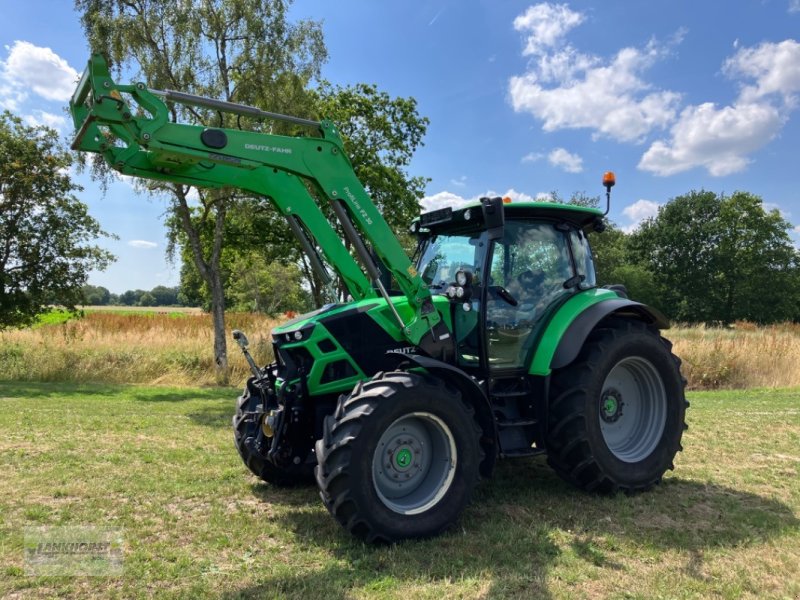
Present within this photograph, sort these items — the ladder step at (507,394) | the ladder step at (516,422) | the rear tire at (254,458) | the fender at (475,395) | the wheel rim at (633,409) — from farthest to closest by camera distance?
1. the wheel rim at (633,409)
2. the rear tire at (254,458)
3. the ladder step at (507,394)
4. the ladder step at (516,422)
5. the fender at (475,395)

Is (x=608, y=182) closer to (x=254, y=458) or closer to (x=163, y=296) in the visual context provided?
(x=254, y=458)

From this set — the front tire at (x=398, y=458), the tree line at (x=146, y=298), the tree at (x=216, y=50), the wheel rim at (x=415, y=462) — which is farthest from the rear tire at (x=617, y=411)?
the tree line at (x=146, y=298)

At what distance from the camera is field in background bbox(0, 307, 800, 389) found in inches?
592

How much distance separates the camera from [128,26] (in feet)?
41.0

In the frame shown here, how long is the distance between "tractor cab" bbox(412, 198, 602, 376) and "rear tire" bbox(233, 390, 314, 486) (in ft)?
5.57

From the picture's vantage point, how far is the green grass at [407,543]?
3418mm

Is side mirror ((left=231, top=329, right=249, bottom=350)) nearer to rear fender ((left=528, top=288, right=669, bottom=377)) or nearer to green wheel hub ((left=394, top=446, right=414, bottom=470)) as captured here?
green wheel hub ((left=394, top=446, right=414, bottom=470))

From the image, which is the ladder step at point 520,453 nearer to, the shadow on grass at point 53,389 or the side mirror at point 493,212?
the side mirror at point 493,212

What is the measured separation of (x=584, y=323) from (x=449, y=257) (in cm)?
129

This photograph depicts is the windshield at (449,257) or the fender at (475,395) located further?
the windshield at (449,257)

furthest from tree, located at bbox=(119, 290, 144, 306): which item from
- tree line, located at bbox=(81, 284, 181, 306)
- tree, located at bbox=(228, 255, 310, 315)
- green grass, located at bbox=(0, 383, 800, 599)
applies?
green grass, located at bbox=(0, 383, 800, 599)

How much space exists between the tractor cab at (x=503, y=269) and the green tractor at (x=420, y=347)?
2cm

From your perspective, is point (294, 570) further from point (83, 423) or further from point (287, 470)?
point (83, 423)

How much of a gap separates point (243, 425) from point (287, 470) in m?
0.54
